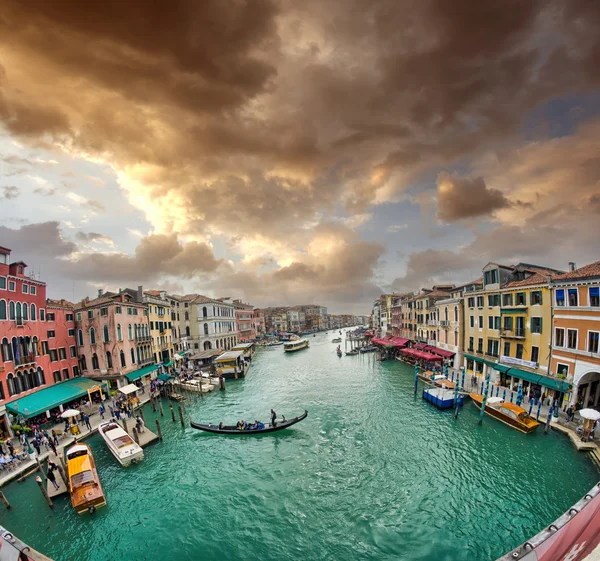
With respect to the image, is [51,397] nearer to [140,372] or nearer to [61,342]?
[61,342]

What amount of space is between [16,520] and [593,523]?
27.3m

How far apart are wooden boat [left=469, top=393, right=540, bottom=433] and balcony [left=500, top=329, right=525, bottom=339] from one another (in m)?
8.51

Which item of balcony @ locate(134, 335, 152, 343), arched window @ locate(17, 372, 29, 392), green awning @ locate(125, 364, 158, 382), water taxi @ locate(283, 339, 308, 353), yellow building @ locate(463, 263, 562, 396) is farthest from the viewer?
water taxi @ locate(283, 339, 308, 353)

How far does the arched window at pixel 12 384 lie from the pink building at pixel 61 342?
5751 mm

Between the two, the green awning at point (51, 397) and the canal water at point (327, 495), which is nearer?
the canal water at point (327, 495)

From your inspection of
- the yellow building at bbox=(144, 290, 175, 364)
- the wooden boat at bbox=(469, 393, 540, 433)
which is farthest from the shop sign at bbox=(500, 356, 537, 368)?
the yellow building at bbox=(144, 290, 175, 364)

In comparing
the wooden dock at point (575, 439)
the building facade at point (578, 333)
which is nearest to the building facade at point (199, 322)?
the building facade at point (578, 333)

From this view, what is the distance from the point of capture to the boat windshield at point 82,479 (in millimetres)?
18106

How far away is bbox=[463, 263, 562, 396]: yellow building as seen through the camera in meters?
29.2

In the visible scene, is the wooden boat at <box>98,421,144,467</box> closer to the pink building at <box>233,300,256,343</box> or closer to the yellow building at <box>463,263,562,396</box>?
the yellow building at <box>463,263,562,396</box>

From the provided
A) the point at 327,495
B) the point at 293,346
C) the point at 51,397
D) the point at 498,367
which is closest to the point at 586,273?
the point at 498,367

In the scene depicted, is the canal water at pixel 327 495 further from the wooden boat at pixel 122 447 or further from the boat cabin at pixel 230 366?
the boat cabin at pixel 230 366

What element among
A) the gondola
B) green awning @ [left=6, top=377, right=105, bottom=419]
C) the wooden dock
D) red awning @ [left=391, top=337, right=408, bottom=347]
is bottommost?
red awning @ [left=391, top=337, right=408, bottom=347]

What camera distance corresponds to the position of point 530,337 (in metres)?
30.9
